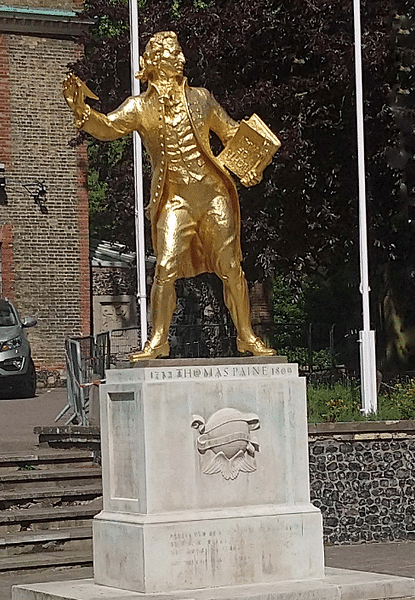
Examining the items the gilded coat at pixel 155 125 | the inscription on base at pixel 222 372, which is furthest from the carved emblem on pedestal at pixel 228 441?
the gilded coat at pixel 155 125

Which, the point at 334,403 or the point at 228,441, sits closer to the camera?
the point at 228,441

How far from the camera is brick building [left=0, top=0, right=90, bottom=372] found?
26984 millimetres

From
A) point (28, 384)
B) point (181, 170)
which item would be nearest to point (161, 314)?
point (181, 170)

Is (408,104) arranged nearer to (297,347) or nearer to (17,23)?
(297,347)

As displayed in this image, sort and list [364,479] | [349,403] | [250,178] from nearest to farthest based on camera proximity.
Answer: [250,178] → [364,479] → [349,403]

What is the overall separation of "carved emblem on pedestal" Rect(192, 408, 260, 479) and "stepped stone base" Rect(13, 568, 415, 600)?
0.83 m

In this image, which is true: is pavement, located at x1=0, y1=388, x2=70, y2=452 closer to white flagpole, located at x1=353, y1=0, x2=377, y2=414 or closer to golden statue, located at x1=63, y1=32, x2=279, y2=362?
white flagpole, located at x1=353, y1=0, x2=377, y2=414

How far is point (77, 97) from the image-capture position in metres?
10.6

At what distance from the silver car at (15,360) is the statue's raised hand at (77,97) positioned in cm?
1250

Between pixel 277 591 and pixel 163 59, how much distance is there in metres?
3.97

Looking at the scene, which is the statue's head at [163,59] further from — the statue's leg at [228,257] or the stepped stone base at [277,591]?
the stepped stone base at [277,591]

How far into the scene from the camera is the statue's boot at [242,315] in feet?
35.3

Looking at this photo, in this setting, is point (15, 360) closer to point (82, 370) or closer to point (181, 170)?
point (82, 370)

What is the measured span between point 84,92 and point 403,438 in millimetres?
6233
